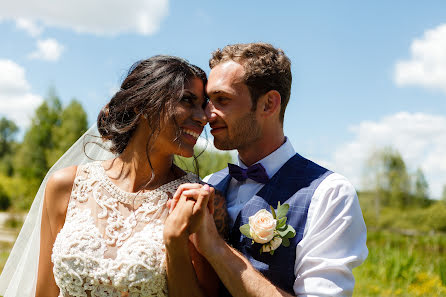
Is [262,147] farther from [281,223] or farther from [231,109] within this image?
[281,223]

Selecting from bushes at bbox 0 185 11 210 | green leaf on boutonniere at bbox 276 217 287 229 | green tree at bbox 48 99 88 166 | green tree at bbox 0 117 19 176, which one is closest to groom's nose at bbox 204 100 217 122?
green leaf on boutonniere at bbox 276 217 287 229

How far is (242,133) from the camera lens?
3191mm

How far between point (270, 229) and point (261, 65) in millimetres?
1232

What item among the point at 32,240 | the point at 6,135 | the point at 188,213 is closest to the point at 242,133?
the point at 188,213

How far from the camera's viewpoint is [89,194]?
297 cm

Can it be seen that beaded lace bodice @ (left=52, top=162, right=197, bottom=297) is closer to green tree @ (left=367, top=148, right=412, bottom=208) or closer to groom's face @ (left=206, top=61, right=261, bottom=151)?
groom's face @ (left=206, top=61, right=261, bottom=151)

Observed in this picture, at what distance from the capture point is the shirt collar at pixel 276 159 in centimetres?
310

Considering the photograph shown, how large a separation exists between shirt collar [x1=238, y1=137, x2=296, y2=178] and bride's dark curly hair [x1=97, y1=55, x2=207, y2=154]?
701mm

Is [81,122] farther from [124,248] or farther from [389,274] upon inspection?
[124,248]

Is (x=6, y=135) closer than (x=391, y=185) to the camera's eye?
No

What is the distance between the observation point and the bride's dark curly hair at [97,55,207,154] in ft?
9.40

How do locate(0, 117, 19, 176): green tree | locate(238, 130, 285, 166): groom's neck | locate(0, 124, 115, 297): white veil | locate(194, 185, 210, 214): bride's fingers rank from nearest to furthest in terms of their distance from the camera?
locate(194, 185, 210, 214): bride's fingers, locate(238, 130, 285, 166): groom's neck, locate(0, 124, 115, 297): white veil, locate(0, 117, 19, 176): green tree

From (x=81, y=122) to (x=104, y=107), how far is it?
3167 cm

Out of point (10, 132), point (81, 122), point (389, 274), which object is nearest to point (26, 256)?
point (389, 274)
